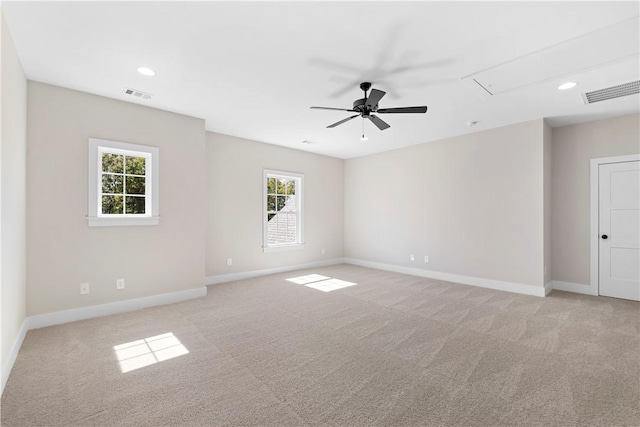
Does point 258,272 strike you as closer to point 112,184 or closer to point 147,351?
point 112,184

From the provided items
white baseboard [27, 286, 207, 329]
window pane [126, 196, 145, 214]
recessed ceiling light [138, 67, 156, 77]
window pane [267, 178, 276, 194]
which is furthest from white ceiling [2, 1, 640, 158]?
white baseboard [27, 286, 207, 329]

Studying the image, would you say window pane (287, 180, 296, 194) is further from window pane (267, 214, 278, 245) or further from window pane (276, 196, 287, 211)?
window pane (267, 214, 278, 245)

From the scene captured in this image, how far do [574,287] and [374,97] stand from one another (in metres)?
4.66

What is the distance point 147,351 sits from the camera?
2.67 metres

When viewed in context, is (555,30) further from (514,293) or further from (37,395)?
(37,395)

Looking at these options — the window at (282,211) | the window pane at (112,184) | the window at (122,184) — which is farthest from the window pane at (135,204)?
the window at (282,211)

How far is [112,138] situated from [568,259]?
7098mm

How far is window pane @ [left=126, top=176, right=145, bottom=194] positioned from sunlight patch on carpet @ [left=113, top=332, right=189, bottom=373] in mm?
2054

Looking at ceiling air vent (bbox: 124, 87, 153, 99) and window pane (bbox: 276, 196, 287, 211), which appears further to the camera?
window pane (bbox: 276, 196, 287, 211)

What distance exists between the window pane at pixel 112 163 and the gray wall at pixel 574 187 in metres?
6.72

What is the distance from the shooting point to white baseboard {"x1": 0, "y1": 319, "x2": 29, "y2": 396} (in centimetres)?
215

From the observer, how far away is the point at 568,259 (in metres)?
4.76

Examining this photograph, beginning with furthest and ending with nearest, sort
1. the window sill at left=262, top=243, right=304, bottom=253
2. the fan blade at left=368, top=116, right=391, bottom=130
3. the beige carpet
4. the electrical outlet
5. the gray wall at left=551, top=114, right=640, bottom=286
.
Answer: the window sill at left=262, top=243, right=304, bottom=253 → the gray wall at left=551, top=114, right=640, bottom=286 → the electrical outlet → the fan blade at left=368, top=116, right=391, bottom=130 → the beige carpet

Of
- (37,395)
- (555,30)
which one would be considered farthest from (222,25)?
(37,395)
